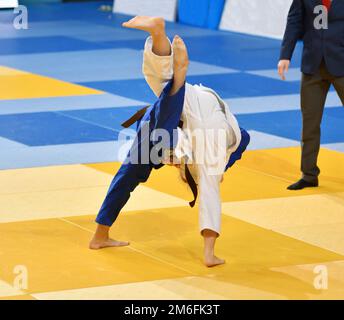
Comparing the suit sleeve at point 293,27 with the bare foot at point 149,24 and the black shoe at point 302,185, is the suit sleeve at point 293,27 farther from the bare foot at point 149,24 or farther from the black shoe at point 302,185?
the bare foot at point 149,24

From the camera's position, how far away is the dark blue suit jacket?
9117 mm

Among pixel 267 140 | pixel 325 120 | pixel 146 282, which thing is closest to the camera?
pixel 146 282

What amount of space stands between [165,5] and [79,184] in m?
12.5

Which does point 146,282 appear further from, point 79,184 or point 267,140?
point 267,140

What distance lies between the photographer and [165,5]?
21469 millimetres

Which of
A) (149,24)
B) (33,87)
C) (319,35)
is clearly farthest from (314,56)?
(33,87)

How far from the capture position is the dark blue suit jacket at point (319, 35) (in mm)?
9117

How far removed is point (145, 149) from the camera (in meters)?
7.23

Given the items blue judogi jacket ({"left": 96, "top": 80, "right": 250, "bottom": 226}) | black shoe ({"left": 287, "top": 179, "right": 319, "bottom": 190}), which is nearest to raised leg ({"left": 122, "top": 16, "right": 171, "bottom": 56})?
blue judogi jacket ({"left": 96, "top": 80, "right": 250, "bottom": 226})

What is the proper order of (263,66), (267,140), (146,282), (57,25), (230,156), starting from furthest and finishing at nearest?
(57,25) → (263,66) → (267,140) → (230,156) → (146,282)

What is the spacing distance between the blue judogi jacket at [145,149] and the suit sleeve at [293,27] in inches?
81.0

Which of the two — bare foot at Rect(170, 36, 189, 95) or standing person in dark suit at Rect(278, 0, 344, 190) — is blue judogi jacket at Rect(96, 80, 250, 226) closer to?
bare foot at Rect(170, 36, 189, 95)

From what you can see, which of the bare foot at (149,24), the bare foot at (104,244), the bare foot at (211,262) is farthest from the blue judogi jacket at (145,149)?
the bare foot at (211,262)

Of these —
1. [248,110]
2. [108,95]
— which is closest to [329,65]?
[248,110]
